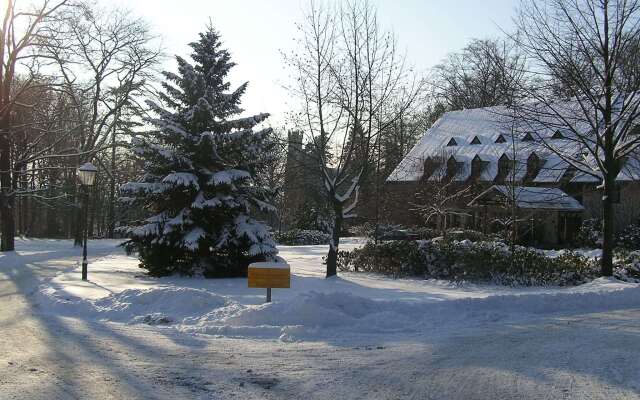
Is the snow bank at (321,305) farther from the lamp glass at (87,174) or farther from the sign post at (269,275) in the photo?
the lamp glass at (87,174)

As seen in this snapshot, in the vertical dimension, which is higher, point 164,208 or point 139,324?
point 164,208

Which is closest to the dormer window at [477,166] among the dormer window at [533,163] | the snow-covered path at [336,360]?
the dormer window at [533,163]

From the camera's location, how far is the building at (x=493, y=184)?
A: 102 ft

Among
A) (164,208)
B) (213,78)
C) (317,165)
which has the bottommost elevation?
(164,208)

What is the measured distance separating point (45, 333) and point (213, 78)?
1080 centimetres

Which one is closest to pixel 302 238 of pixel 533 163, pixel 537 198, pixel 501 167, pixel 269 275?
pixel 501 167

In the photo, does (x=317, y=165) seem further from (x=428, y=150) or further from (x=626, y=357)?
(x=428, y=150)

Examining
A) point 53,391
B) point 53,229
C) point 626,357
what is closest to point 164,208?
point 53,391

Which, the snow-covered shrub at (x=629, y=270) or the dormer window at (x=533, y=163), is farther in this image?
the dormer window at (x=533, y=163)

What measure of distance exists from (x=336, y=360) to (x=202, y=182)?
10.8 metres

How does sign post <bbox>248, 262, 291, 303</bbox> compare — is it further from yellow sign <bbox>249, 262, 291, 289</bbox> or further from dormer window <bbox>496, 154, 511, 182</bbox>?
dormer window <bbox>496, 154, 511, 182</bbox>

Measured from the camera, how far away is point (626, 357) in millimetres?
7312

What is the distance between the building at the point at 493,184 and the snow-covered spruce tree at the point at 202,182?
13.3 meters

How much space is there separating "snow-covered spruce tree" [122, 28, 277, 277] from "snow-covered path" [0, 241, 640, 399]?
5.49 m
